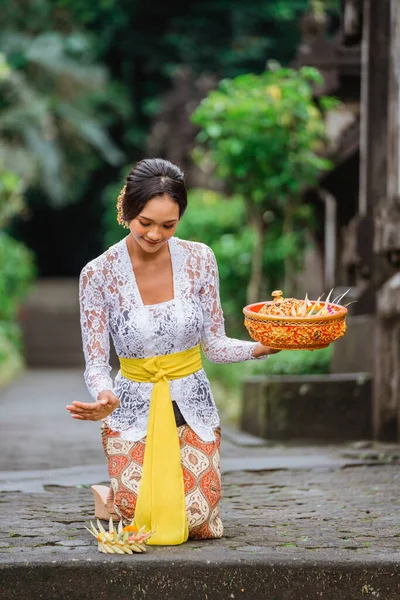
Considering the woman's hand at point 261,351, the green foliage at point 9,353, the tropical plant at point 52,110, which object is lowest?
the green foliage at point 9,353

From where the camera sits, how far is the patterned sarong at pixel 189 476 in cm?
436

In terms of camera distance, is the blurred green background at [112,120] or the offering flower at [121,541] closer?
the offering flower at [121,541]

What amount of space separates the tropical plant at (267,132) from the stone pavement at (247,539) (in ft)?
17.8

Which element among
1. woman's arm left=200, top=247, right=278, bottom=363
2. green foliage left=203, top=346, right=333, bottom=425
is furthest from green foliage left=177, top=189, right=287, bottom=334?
woman's arm left=200, top=247, right=278, bottom=363

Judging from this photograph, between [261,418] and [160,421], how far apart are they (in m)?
4.69

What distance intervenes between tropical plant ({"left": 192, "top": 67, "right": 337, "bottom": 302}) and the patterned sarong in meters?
7.64

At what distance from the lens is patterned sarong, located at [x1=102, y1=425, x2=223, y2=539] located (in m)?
4.36

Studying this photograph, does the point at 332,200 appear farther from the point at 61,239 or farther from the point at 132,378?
the point at 61,239

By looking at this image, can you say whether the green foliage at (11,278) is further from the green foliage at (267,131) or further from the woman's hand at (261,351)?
the woman's hand at (261,351)

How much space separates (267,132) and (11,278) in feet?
33.5

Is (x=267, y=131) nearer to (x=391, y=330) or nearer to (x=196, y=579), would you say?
(x=391, y=330)

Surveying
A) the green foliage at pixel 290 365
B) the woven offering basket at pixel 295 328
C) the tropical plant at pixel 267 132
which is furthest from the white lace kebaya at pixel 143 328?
the tropical plant at pixel 267 132

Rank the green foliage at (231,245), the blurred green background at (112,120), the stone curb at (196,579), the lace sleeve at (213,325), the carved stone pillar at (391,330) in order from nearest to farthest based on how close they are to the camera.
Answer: the stone curb at (196,579)
the lace sleeve at (213,325)
the carved stone pillar at (391,330)
the green foliage at (231,245)
the blurred green background at (112,120)

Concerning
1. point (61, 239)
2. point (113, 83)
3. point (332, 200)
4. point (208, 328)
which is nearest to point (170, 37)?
point (113, 83)
